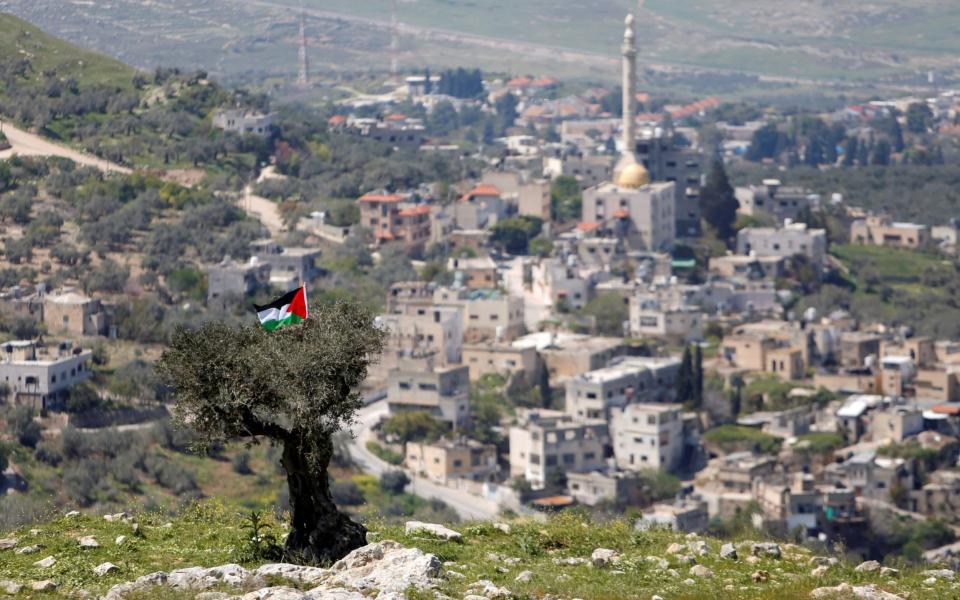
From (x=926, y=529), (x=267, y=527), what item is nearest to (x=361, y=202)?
(x=926, y=529)

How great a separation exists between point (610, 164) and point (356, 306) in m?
61.7

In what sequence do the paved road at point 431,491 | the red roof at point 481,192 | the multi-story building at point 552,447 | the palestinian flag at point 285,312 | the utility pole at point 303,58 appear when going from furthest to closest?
the utility pole at point 303,58 → the red roof at point 481,192 → the multi-story building at point 552,447 → the paved road at point 431,491 → the palestinian flag at point 285,312

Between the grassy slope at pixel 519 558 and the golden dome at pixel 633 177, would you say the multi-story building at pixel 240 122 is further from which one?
the grassy slope at pixel 519 558

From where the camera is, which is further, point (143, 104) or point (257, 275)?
point (143, 104)

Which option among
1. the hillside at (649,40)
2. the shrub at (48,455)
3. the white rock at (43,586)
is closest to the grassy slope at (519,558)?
the white rock at (43,586)

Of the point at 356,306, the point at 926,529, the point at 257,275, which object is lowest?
the point at 926,529

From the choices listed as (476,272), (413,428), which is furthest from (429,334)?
(476,272)

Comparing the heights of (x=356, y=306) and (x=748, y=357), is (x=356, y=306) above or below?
above

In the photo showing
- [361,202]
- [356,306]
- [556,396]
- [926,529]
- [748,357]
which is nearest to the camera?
[356,306]

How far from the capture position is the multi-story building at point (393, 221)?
6694 cm

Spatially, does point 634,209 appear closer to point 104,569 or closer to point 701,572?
point 701,572

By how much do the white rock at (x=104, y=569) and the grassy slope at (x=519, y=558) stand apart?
0.19 feet

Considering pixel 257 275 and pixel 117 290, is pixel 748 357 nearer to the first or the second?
pixel 257 275

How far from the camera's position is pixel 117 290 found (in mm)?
52000
